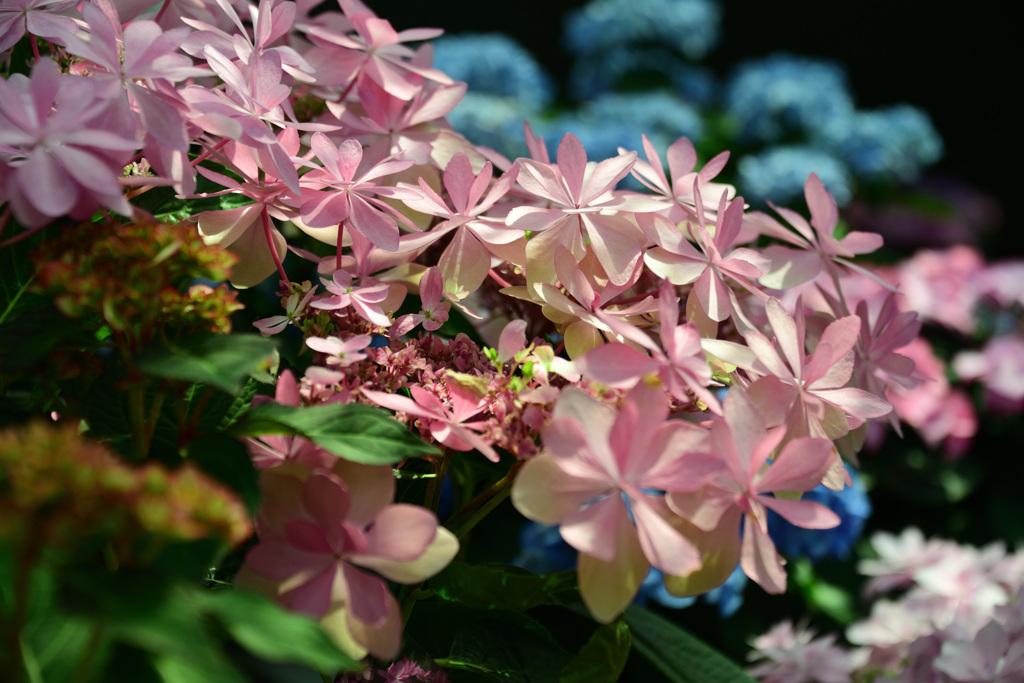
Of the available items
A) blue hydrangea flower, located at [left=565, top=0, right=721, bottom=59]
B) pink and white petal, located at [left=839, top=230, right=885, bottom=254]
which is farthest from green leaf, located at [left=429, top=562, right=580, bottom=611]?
blue hydrangea flower, located at [left=565, top=0, right=721, bottom=59]

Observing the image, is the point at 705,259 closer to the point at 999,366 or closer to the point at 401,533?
the point at 401,533

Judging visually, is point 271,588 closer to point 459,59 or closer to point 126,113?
point 126,113

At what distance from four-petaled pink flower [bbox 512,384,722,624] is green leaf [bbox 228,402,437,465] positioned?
4 centimetres

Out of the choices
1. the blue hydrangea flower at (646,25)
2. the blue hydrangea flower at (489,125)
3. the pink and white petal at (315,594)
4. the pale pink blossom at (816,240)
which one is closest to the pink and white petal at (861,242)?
the pale pink blossom at (816,240)

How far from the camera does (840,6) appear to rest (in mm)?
2678

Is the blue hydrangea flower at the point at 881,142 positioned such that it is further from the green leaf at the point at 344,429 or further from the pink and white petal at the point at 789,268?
the green leaf at the point at 344,429

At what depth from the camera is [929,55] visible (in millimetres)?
2732

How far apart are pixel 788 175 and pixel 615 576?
4.28ft

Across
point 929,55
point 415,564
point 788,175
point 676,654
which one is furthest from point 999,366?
point 929,55

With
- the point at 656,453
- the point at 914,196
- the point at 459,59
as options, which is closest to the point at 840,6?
the point at 914,196

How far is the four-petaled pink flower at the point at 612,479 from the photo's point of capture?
251 mm

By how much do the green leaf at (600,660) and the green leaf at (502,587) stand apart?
0.08 feet

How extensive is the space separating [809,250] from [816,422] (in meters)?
0.14

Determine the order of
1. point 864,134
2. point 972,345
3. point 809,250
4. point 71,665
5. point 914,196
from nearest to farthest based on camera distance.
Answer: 1. point 71,665
2. point 809,250
3. point 972,345
4. point 864,134
5. point 914,196
